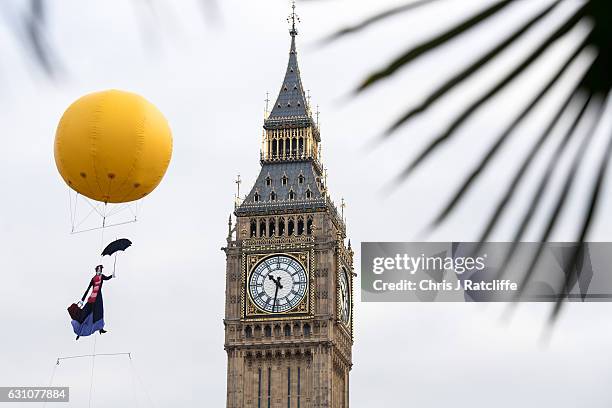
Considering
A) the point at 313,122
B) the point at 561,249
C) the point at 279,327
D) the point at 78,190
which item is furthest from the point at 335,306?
the point at 561,249

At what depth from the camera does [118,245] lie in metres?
39.1

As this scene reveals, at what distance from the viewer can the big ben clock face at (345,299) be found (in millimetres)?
69688

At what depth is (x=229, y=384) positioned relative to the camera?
220ft

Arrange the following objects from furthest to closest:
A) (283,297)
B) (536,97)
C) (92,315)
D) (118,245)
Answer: (283,297)
(92,315)
(118,245)
(536,97)

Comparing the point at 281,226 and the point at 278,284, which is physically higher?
the point at 281,226

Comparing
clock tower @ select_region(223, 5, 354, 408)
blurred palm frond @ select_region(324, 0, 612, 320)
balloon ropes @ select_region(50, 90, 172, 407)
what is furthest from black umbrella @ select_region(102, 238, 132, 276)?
blurred palm frond @ select_region(324, 0, 612, 320)

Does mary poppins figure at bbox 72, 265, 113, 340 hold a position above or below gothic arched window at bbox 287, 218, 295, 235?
below

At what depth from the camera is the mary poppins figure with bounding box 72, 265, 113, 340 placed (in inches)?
1722

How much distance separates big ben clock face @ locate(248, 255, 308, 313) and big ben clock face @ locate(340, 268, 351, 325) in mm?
3214

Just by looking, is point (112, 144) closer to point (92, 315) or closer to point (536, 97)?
point (536, 97)

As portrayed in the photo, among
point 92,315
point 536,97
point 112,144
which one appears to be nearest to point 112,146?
point 112,144

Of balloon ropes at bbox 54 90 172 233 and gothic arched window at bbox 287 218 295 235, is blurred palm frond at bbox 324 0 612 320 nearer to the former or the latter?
balloon ropes at bbox 54 90 172 233

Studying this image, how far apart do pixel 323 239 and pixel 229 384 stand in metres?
8.96

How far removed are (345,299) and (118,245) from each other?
109 ft
